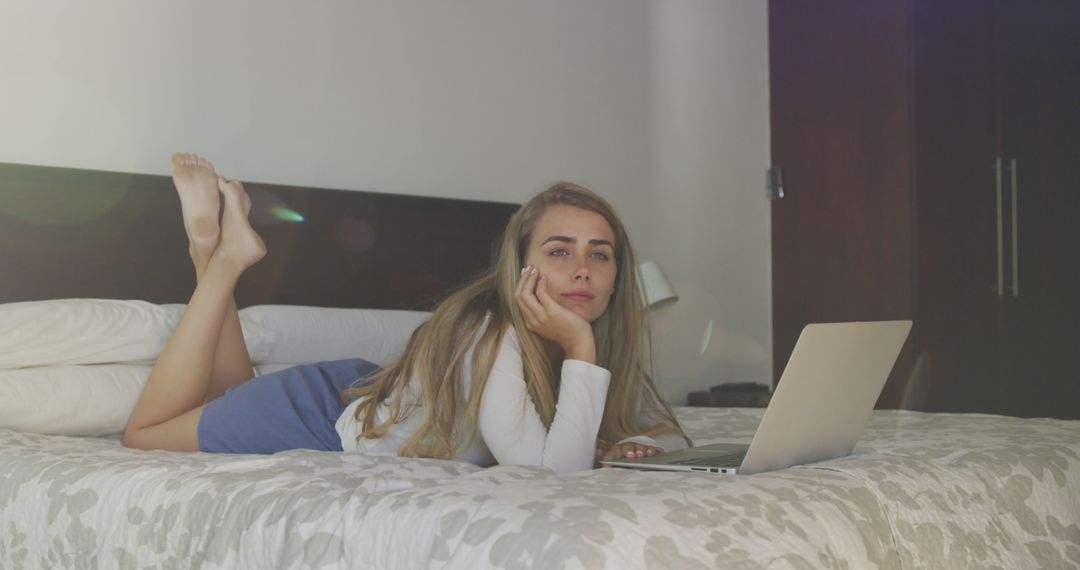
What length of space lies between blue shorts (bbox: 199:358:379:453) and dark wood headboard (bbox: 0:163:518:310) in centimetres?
80

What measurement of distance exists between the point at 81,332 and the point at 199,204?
0.35 meters

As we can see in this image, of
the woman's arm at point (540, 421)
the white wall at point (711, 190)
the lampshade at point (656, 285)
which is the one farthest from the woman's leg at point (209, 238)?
the white wall at point (711, 190)

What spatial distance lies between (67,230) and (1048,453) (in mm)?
2227

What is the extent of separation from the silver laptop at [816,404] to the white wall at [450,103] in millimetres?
1879

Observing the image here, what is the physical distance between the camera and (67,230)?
2.74 meters

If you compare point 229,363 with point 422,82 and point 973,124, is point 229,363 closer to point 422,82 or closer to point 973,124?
point 422,82

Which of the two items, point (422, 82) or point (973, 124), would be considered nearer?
point (422, 82)

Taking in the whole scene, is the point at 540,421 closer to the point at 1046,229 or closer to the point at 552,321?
the point at 552,321

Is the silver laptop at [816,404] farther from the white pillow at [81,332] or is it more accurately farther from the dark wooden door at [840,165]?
the dark wooden door at [840,165]

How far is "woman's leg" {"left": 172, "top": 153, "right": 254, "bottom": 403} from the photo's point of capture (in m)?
A: 2.35

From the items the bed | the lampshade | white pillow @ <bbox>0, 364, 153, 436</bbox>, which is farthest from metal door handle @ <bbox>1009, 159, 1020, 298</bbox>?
white pillow @ <bbox>0, 364, 153, 436</bbox>

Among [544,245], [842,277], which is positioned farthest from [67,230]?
[842,277]

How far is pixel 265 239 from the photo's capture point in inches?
119

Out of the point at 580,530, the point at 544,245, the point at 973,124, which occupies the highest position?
the point at 973,124
